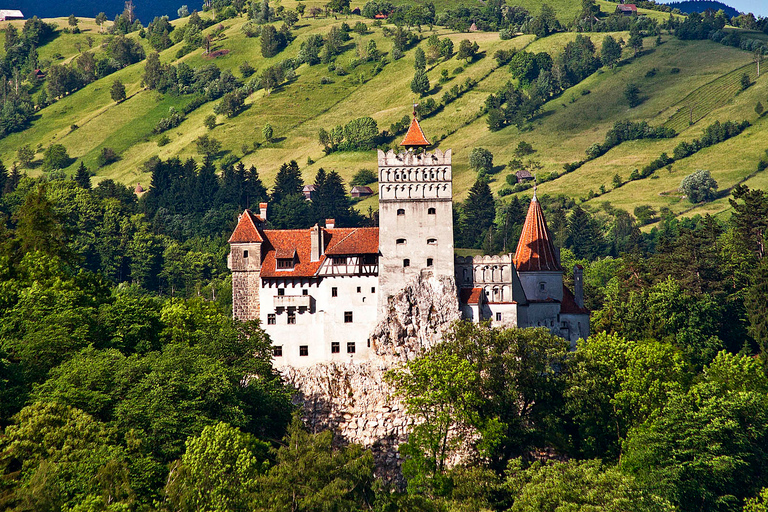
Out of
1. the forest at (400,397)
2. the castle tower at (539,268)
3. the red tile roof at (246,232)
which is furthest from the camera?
the castle tower at (539,268)

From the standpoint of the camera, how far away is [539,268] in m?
83.7

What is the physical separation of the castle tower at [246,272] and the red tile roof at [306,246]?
0.78 meters

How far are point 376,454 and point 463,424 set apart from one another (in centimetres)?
697

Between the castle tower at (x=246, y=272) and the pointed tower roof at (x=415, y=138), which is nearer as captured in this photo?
the castle tower at (x=246, y=272)

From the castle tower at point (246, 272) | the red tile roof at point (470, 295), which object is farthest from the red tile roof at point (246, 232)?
the red tile roof at point (470, 295)

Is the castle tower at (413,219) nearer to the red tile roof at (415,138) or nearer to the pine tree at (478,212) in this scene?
the red tile roof at (415,138)

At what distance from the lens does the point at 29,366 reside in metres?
64.6

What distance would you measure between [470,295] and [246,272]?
1719cm

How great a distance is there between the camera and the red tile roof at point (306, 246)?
77.6m

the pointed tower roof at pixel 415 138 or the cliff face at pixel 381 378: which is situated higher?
the pointed tower roof at pixel 415 138

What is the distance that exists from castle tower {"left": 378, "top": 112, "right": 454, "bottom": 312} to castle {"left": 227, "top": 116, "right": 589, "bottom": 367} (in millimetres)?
74

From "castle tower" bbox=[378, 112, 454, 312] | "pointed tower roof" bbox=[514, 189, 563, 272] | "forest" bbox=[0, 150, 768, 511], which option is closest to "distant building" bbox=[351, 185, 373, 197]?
"forest" bbox=[0, 150, 768, 511]

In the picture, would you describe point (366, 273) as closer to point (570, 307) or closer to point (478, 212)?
point (570, 307)

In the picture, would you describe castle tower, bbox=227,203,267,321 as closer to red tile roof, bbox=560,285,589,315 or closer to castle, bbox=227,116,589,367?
castle, bbox=227,116,589,367
